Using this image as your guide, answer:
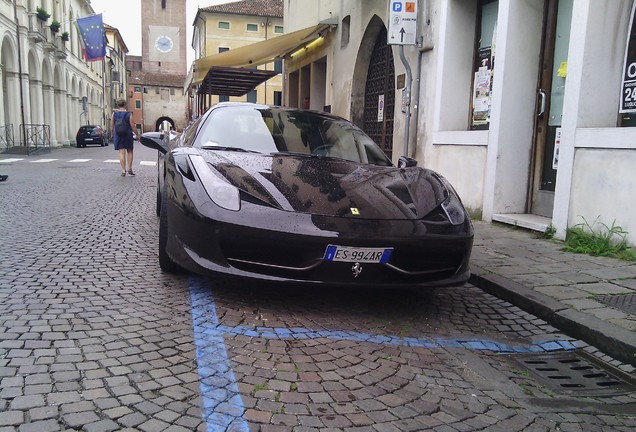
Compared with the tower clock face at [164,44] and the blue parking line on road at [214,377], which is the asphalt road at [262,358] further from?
the tower clock face at [164,44]

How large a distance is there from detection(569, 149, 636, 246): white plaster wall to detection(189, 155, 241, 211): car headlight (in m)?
3.86

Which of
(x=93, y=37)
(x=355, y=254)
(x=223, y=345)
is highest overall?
(x=93, y=37)

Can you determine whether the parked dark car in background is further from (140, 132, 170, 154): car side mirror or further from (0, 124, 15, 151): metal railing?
(140, 132, 170, 154): car side mirror

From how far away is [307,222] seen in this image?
9.94 feet

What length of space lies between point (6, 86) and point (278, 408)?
96.9 feet

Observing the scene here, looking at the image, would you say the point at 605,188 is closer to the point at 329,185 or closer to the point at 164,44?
the point at 329,185

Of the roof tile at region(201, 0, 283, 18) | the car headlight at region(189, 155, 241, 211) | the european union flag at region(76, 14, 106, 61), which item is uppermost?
the roof tile at region(201, 0, 283, 18)

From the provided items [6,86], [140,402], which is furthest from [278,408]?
[6,86]

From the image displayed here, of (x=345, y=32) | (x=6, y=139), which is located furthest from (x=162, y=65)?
(x=345, y=32)

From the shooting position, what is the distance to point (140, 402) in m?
2.13

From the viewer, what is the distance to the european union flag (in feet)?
92.5

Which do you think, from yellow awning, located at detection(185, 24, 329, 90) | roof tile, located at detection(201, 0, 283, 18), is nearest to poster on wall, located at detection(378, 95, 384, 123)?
yellow awning, located at detection(185, 24, 329, 90)

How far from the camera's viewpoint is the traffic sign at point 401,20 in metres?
7.40

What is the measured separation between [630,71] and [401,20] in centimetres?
318
